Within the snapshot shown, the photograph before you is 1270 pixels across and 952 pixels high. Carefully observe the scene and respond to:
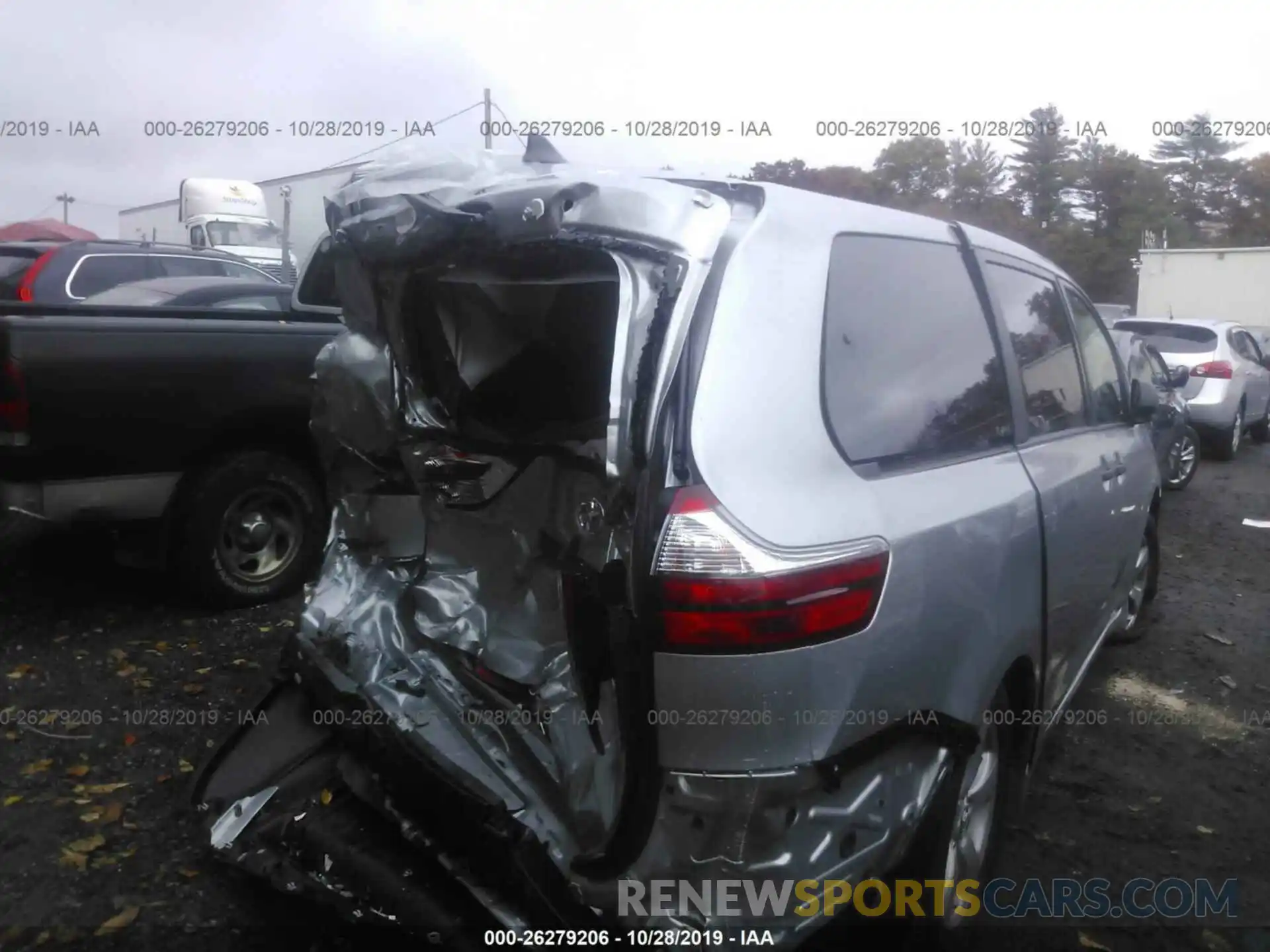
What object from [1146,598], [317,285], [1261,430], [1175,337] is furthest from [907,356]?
[1261,430]

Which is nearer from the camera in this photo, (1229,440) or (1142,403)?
(1142,403)

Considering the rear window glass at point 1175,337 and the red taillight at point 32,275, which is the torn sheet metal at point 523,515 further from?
the rear window glass at point 1175,337

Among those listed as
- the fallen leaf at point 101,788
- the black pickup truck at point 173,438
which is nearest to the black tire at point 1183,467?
the black pickup truck at point 173,438

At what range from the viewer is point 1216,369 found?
10930mm

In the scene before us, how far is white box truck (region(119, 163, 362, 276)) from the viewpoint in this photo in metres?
16.6

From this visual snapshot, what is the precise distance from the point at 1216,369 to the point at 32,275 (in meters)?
11.1

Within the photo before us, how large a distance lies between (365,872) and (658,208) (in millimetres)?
1692

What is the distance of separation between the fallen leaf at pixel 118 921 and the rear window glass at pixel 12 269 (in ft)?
23.5

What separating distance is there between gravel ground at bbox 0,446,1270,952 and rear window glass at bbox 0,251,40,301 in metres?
3.95

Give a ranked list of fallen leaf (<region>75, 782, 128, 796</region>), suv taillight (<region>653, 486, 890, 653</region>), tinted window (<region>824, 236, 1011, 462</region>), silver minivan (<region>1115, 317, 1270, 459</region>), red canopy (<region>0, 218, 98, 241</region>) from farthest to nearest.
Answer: red canopy (<region>0, 218, 98, 241</region>), silver minivan (<region>1115, 317, 1270, 459</region>), fallen leaf (<region>75, 782, 128, 796</region>), tinted window (<region>824, 236, 1011, 462</region>), suv taillight (<region>653, 486, 890, 653</region>)

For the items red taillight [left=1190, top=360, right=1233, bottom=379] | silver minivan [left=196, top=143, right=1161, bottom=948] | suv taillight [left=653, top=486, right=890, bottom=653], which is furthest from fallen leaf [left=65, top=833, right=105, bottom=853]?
red taillight [left=1190, top=360, right=1233, bottom=379]

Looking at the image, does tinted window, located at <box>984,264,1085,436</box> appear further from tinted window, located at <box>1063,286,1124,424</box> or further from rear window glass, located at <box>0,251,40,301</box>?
rear window glass, located at <box>0,251,40,301</box>

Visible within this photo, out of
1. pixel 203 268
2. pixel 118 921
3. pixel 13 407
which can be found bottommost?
pixel 118 921

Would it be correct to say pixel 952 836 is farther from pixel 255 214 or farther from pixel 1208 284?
pixel 255 214
